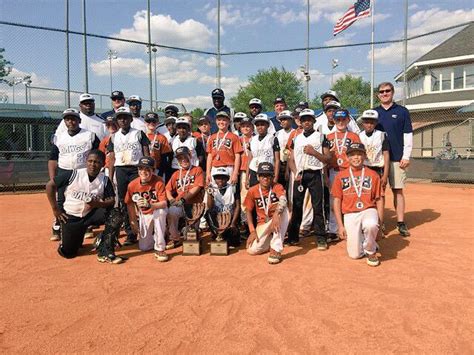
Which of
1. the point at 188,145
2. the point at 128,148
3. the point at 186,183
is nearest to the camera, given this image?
the point at 128,148

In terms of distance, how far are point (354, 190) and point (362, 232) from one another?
57 centimetres

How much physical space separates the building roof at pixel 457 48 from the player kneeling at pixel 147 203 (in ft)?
72.6

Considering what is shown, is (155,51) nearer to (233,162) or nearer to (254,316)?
(233,162)

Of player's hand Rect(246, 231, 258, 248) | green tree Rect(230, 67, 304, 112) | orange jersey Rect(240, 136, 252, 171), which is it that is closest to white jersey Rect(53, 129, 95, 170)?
orange jersey Rect(240, 136, 252, 171)

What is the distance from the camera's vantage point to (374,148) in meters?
5.62

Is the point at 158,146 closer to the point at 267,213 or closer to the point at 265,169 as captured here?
the point at 265,169

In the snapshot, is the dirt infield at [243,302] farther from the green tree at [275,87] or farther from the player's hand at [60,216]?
the green tree at [275,87]

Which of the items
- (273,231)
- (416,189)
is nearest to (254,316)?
(273,231)

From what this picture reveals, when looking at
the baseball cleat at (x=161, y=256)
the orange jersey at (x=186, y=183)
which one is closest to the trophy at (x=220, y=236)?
the orange jersey at (x=186, y=183)

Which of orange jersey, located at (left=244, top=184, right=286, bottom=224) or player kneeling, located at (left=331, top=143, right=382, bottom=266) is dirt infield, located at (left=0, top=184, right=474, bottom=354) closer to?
player kneeling, located at (left=331, top=143, right=382, bottom=266)

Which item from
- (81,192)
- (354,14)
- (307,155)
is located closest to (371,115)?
(307,155)

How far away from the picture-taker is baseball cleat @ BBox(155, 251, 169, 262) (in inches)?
189

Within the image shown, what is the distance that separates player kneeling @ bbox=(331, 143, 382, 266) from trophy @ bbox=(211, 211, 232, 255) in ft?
5.18

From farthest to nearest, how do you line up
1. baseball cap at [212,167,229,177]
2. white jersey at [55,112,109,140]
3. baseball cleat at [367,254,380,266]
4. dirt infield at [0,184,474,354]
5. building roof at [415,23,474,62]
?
building roof at [415,23,474,62], white jersey at [55,112,109,140], baseball cap at [212,167,229,177], baseball cleat at [367,254,380,266], dirt infield at [0,184,474,354]
